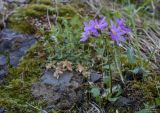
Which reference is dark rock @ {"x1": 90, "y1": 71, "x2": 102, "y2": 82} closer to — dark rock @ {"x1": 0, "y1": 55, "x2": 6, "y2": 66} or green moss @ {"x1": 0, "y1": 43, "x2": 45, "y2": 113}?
green moss @ {"x1": 0, "y1": 43, "x2": 45, "y2": 113}

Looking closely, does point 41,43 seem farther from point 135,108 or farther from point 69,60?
point 135,108


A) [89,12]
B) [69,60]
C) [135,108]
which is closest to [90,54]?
[69,60]

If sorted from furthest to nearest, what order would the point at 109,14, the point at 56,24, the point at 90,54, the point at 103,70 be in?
the point at 109,14
the point at 56,24
the point at 90,54
the point at 103,70

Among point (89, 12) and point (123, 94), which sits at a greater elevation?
point (89, 12)

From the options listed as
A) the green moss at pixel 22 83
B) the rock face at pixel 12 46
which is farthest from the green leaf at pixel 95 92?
the rock face at pixel 12 46

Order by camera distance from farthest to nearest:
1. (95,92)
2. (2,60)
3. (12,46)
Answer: (12,46) → (2,60) → (95,92)

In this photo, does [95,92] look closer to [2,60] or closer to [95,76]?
[95,76]

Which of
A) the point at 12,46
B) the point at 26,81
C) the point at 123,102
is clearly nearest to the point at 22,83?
the point at 26,81
